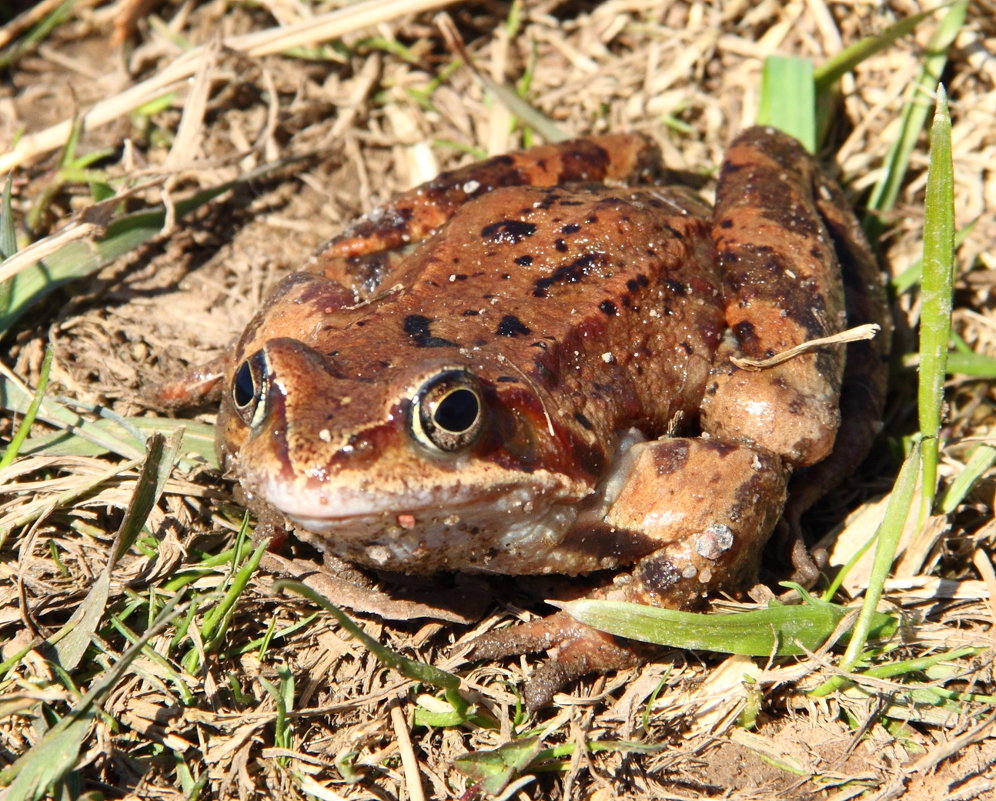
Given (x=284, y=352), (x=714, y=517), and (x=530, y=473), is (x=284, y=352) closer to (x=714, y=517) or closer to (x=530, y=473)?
(x=530, y=473)

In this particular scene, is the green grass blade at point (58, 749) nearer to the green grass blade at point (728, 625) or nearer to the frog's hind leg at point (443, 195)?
the green grass blade at point (728, 625)

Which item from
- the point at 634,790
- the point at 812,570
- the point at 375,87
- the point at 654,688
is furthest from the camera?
the point at 375,87

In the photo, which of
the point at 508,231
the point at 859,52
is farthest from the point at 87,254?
the point at 859,52

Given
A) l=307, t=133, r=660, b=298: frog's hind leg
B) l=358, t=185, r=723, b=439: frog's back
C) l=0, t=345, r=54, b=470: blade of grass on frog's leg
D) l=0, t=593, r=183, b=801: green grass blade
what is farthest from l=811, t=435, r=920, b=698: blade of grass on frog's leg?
l=0, t=345, r=54, b=470: blade of grass on frog's leg

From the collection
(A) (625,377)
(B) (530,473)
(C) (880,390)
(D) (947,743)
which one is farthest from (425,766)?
(C) (880,390)

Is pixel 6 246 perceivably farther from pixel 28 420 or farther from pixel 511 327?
pixel 511 327

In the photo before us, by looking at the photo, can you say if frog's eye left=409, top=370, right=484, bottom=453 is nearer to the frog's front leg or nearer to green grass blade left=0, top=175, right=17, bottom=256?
the frog's front leg

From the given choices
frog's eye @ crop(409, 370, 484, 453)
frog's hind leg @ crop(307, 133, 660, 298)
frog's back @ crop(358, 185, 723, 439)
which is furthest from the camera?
frog's hind leg @ crop(307, 133, 660, 298)
